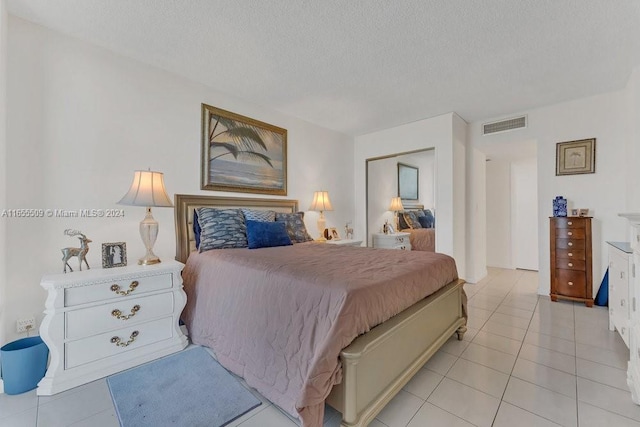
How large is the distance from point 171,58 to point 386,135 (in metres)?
3.23

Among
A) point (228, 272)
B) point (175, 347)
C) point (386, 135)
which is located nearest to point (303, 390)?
point (228, 272)

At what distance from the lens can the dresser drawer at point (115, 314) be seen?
177 cm

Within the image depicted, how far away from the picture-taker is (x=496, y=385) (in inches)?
67.8

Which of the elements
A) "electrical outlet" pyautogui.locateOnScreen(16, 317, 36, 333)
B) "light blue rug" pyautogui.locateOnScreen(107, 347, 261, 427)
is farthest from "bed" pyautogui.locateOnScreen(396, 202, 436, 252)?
"electrical outlet" pyautogui.locateOnScreen(16, 317, 36, 333)

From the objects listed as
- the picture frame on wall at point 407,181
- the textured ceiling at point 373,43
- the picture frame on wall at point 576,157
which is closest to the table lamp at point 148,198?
the textured ceiling at point 373,43

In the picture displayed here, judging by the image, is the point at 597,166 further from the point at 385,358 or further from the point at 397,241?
the point at 385,358

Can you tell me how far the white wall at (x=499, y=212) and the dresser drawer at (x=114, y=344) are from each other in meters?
5.54

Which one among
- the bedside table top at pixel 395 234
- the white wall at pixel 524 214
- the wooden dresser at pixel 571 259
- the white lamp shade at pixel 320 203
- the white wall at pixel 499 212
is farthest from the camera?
the white wall at pixel 499 212

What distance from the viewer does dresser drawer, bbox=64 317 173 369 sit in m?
1.77

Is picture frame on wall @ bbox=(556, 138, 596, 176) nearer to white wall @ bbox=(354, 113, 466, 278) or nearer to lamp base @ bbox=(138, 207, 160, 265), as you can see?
white wall @ bbox=(354, 113, 466, 278)

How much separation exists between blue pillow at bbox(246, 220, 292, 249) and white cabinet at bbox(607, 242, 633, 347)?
2.73m

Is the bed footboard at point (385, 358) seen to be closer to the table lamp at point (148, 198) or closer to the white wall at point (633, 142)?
the table lamp at point (148, 198)

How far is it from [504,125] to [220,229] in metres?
4.09

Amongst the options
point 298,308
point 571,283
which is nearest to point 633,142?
point 571,283
